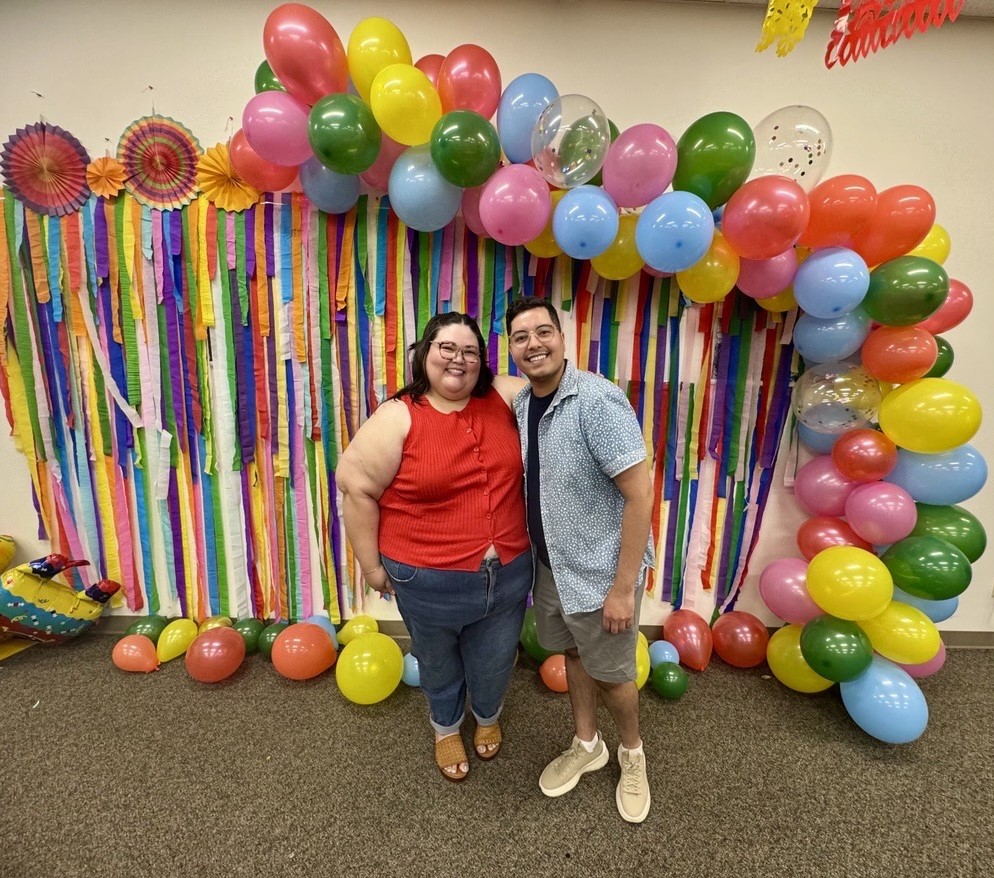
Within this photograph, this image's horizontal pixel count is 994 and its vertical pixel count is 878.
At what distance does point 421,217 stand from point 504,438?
81 cm

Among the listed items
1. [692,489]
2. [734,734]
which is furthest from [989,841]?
[692,489]

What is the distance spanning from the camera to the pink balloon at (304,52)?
1.35 m

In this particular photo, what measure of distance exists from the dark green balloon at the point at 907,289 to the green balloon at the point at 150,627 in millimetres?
3277

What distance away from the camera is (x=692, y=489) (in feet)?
7.00

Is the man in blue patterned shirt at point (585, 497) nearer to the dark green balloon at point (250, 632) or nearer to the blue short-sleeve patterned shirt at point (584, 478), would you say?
the blue short-sleeve patterned shirt at point (584, 478)

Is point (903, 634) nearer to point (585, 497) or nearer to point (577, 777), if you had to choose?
point (577, 777)

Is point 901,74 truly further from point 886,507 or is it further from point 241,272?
point 241,272

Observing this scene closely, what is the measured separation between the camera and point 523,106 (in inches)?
58.4

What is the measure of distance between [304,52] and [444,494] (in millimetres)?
1382

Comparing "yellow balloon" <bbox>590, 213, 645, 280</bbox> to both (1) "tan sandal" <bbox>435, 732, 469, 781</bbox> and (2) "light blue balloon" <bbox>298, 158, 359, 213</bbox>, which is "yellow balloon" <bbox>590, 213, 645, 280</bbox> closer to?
(2) "light blue balloon" <bbox>298, 158, 359, 213</bbox>

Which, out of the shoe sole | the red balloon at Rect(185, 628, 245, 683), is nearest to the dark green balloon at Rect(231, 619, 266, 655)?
the red balloon at Rect(185, 628, 245, 683)

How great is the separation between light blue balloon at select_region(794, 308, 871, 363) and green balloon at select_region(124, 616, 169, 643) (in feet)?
10.1

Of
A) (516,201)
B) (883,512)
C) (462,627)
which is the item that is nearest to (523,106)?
(516,201)

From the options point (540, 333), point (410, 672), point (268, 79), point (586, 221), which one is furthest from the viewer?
point (410, 672)
